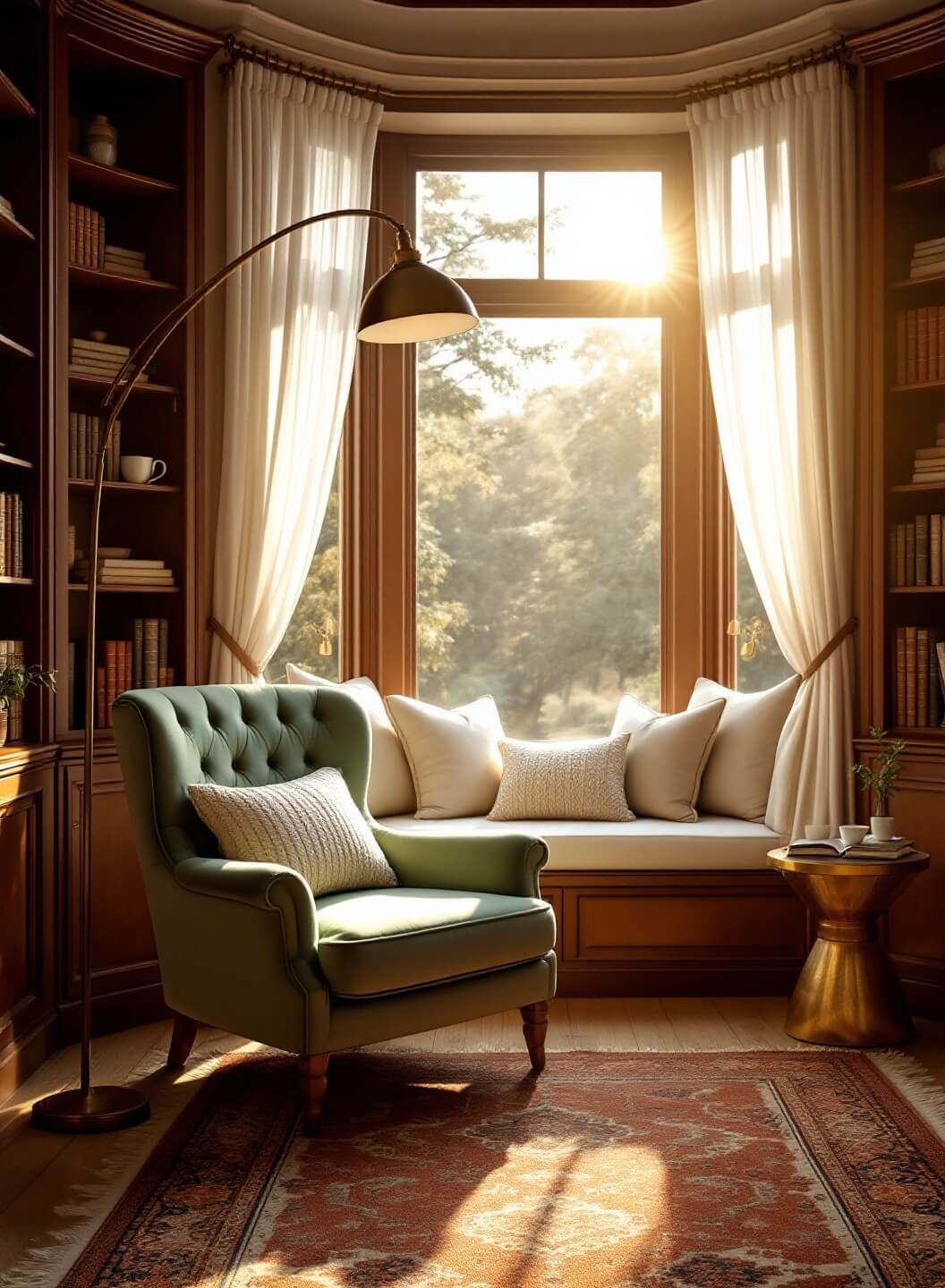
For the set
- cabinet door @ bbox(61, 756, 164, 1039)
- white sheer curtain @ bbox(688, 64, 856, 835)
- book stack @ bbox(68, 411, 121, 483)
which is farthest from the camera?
white sheer curtain @ bbox(688, 64, 856, 835)

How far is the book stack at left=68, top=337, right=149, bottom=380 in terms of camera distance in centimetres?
413

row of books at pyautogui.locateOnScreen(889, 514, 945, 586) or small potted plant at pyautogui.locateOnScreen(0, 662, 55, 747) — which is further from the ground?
row of books at pyautogui.locateOnScreen(889, 514, 945, 586)

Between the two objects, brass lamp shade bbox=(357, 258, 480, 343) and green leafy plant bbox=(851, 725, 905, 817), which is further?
green leafy plant bbox=(851, 725, 905, 817)

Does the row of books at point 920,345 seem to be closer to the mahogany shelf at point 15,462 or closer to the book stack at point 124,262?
the book stack at point 124,262

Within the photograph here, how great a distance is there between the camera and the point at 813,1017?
12.5 ft

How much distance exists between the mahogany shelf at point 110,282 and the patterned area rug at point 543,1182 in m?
2.43

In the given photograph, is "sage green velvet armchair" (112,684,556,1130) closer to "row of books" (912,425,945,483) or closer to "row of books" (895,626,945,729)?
"row of books" (895,626,945,729)

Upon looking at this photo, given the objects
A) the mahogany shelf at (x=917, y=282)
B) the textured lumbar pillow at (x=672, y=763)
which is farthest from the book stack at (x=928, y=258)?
the textured lumbar pillow at (x=672, y=763)

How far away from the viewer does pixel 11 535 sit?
374 cm

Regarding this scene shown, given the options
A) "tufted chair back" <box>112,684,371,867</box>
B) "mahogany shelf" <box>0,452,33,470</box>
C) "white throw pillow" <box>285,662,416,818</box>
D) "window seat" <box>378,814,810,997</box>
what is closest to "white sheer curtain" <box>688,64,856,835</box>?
"window seat" <box>378,814,810,997</box>

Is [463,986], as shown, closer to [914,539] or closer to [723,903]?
[723,903]

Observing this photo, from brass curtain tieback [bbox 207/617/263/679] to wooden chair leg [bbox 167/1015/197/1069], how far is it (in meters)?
1.27

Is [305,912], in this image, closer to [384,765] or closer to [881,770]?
[384,765]

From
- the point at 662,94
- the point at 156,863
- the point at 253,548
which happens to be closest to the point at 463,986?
the point at 156,863
